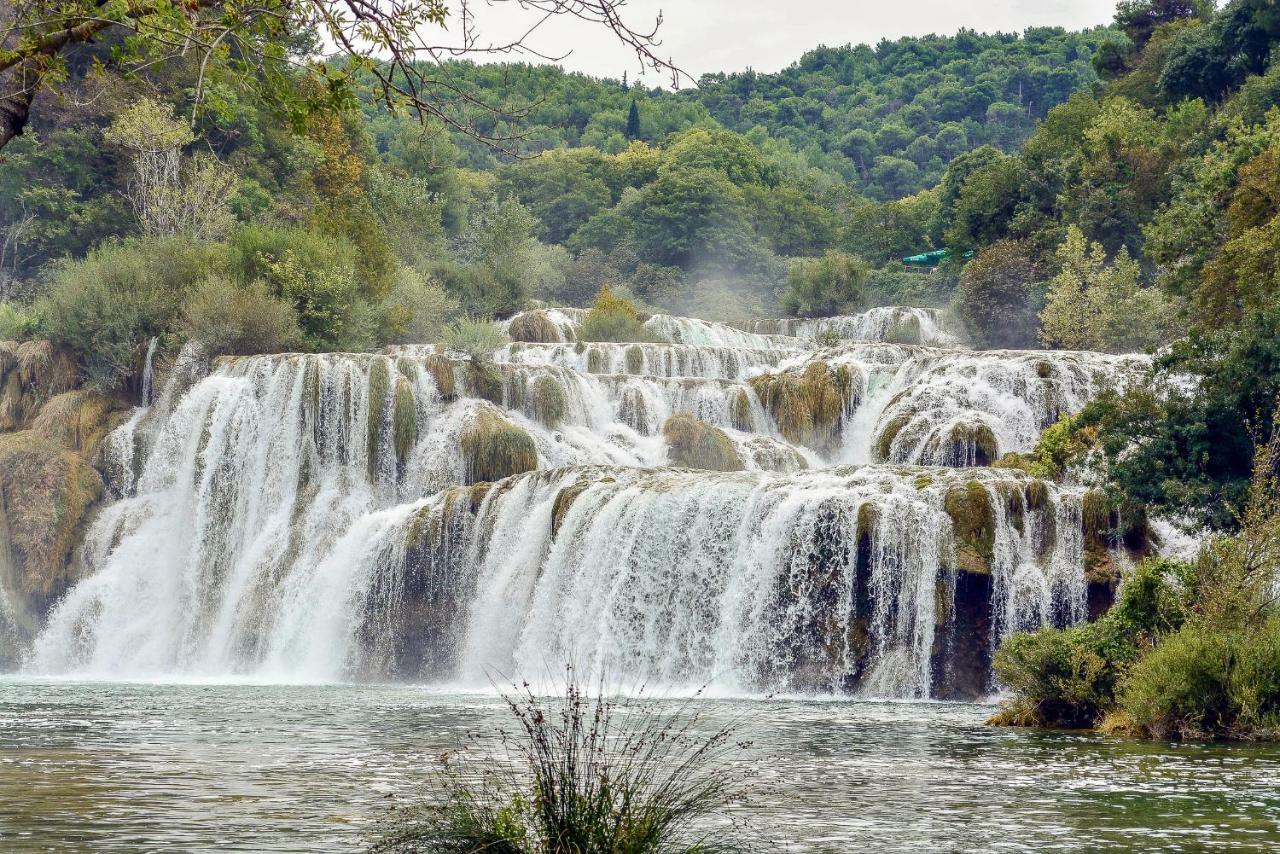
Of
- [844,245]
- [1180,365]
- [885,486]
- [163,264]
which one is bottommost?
[885,486]

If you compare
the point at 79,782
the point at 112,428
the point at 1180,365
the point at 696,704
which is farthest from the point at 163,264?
the point at 79,782

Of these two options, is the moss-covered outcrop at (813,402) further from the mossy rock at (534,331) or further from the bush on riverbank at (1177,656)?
the bush on riverbank at (1177,656)

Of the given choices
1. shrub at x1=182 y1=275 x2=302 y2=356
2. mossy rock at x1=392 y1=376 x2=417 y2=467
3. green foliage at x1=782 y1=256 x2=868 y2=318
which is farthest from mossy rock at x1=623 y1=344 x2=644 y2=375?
green foliage at x1=782 y1=256 x2=868 y2=318

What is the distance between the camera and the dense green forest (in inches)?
822

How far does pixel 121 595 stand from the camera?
37.7 meters

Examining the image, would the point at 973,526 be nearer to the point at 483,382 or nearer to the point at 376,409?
the point at 483,382

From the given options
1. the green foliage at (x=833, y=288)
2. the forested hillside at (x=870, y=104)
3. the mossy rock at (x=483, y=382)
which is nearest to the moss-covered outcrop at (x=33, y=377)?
the mossy rock at (x=483, y=382)

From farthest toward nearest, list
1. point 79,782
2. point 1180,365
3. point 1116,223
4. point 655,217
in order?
point 655,217 → point 1116,223 → point 1180,365 → point 79,782

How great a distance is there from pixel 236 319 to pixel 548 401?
30.9ft

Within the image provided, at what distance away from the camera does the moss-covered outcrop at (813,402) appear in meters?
41.2

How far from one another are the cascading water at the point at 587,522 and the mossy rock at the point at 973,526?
4cm

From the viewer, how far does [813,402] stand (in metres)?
41.3

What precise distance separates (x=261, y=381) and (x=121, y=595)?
653 centimetres

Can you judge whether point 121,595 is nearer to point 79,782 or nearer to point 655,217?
point 79,782
